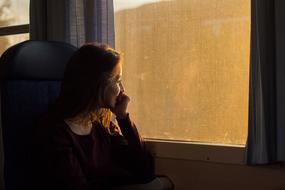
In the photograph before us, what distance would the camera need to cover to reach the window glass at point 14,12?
2.70 meters

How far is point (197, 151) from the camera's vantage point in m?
1.85

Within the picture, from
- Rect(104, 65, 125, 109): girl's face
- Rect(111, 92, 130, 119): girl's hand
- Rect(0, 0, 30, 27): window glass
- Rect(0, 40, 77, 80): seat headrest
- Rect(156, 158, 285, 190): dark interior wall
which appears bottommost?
Rect(156, 158, 285, 190): dark interior wall

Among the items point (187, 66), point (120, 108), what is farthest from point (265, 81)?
point (120, 108)

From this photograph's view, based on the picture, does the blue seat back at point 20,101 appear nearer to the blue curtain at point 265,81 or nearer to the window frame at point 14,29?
the blue curtain at point 265,81

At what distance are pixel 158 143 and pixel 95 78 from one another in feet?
2.02

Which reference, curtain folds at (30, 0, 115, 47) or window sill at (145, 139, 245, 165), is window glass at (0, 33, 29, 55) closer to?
curtain folds at (30, 0, 115, 47)

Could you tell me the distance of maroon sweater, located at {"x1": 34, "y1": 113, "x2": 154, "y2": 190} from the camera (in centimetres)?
136

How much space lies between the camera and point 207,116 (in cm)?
186

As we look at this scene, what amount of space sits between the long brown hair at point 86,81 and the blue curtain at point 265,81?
0.52 metres

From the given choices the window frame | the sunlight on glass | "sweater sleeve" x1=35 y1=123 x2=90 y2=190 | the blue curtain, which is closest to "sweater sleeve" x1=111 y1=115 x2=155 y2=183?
"sweater sleeve" x1=35 y1=123 x2=90 y2=190

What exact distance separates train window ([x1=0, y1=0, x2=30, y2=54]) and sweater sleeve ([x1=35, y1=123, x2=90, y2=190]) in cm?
142

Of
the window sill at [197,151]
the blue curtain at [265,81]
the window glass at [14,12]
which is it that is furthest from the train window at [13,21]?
the blue curtain at [265,81]

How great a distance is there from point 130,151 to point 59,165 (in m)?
0.37

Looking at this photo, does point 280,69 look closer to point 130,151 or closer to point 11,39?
point 130,151
